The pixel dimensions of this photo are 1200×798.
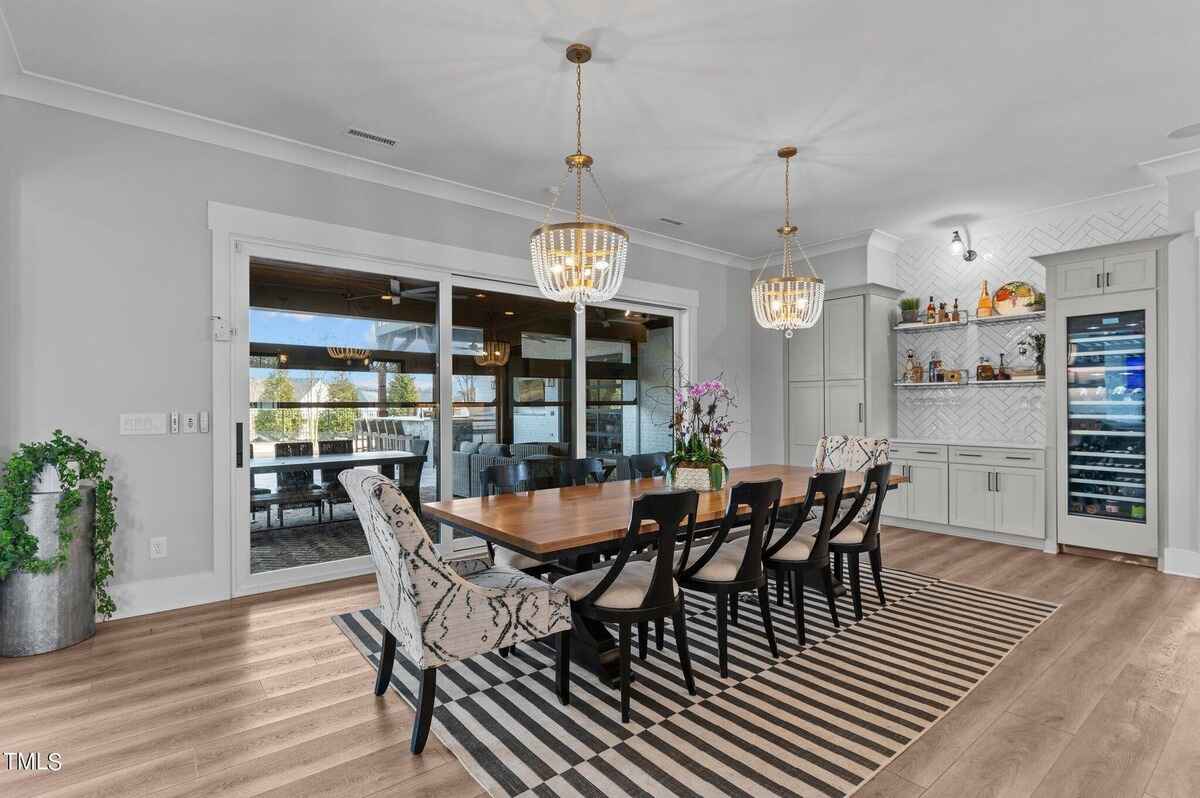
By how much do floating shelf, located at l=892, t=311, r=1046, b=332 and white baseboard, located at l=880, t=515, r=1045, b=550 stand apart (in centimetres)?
186

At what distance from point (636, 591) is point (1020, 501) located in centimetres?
425

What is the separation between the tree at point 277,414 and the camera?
3.86 metres

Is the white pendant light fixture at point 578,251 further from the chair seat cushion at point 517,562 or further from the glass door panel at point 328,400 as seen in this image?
the glass door panel at point 328,400

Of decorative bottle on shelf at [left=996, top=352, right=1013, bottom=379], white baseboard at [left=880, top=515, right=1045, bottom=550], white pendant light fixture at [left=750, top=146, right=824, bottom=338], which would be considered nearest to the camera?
white pendant light fixture at [left=750, top=146, right=824, bottom=338]

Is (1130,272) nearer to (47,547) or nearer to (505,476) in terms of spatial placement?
(505,476)

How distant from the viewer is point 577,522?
248 centimetres

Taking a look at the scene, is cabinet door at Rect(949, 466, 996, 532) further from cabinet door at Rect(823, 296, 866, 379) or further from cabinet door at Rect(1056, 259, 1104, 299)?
cabinet door at Rect(1056, 259, 1104, 299)

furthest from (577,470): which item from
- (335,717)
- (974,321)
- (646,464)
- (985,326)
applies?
(985,326)

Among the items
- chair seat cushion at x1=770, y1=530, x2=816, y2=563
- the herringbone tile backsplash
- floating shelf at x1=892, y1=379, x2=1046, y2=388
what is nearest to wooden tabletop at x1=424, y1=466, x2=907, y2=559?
chair seat cushion at x1=770, y1=530, x2=816, y2=563

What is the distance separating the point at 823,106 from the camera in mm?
3389

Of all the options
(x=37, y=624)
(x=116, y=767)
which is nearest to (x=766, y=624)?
(x=116, y=767)

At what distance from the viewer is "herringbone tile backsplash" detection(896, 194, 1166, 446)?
5.04m

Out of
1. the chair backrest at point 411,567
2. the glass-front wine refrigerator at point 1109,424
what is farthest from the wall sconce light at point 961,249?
the chair backrest at point 411,567

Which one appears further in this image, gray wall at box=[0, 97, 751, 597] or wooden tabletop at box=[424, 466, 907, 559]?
gray wall at box=[0, 97, 751, 597]
